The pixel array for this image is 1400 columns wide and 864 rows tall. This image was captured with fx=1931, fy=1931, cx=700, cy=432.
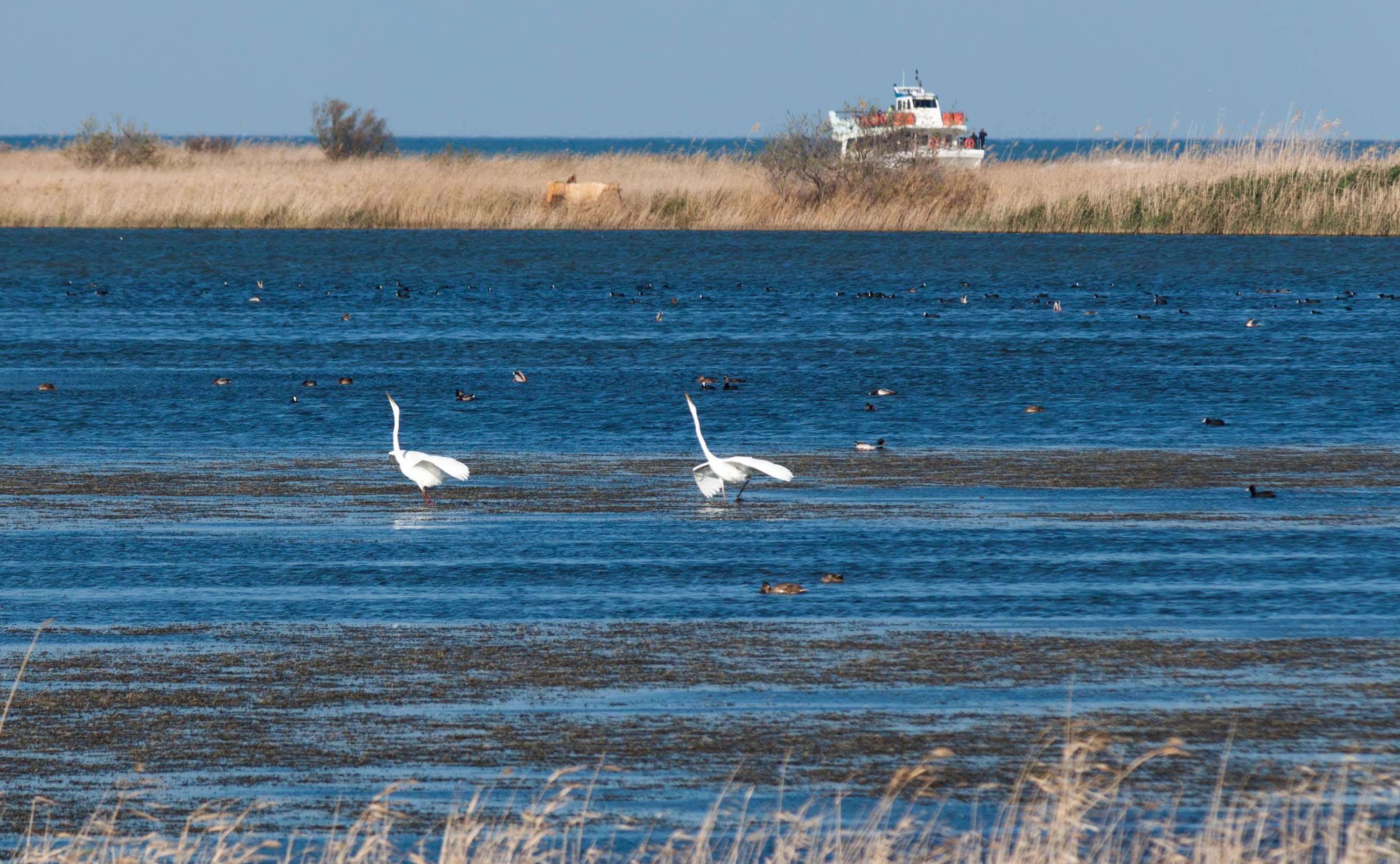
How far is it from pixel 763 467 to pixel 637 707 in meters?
4.88

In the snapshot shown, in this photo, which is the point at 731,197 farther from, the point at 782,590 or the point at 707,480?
the point at 782,590

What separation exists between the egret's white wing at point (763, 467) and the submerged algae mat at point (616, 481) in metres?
0.35

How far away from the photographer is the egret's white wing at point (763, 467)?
43.6 ft

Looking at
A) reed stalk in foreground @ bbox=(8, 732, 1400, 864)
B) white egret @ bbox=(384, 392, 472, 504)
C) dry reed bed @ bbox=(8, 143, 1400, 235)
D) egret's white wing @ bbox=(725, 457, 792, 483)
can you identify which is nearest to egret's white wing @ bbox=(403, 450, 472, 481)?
white egret @ bbox=(384, 392, 472, 504)

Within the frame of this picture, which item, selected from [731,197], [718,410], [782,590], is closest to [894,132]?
[731,197]

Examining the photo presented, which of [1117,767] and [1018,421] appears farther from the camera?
[1018,421]

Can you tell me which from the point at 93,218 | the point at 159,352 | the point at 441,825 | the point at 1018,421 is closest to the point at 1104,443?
the point at 1018,421

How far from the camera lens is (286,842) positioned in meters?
6.86

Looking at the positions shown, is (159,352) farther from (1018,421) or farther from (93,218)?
(93,218)

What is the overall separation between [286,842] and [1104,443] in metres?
12.2

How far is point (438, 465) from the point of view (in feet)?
46.2

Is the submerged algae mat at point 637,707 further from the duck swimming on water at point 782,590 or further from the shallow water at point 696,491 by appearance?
the duck swimming on water at point 782,590

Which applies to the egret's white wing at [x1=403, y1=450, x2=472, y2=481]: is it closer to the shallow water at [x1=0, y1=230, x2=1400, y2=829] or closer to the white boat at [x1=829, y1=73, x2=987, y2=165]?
the shallow water at [x1=0, y1=230, x2=1400, y2=829]

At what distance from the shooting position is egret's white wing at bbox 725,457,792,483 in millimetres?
13297
